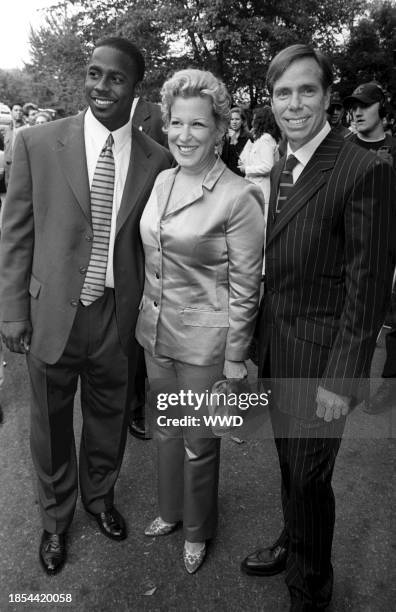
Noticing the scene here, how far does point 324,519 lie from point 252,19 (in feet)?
69.4

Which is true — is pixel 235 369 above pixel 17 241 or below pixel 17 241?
below

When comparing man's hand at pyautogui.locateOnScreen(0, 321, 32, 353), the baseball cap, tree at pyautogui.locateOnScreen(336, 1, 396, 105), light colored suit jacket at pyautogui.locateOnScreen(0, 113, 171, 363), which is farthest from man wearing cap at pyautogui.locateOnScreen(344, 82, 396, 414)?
tree at pyautogui.locateOnScreen(336, 1, 396, 105)

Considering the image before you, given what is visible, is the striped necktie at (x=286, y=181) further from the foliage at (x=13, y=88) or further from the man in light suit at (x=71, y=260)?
the foliage at (x=13, y=88)

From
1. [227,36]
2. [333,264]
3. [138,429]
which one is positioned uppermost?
[227,36]

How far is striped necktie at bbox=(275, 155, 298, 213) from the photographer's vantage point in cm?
179

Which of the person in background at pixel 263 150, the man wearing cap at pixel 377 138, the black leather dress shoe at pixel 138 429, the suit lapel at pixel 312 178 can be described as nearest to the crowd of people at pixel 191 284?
the suit lapel at pixel 312 178

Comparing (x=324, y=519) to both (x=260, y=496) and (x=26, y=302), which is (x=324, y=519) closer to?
(x=260, y=496)

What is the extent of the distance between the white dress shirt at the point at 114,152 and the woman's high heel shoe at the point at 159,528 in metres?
1.23

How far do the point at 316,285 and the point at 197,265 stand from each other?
510 millimetres

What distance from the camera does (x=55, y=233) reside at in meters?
2.06

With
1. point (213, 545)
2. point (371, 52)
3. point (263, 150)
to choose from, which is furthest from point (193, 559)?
point (371, 52)

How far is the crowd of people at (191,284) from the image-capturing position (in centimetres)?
167

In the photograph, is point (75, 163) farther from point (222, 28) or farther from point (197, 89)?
point (222, 28)

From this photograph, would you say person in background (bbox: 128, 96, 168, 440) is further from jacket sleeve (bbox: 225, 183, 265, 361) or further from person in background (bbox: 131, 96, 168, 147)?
jacket sleeve (bbox: 225, 183, 265, 361)
